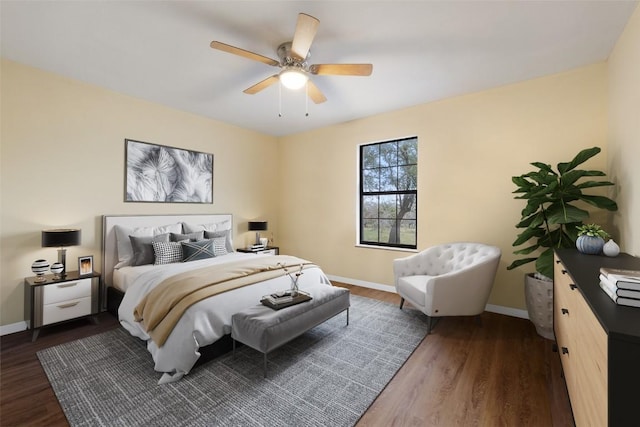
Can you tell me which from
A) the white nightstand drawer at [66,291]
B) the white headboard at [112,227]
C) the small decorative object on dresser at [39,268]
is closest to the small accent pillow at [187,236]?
the white headboard at [112,227]

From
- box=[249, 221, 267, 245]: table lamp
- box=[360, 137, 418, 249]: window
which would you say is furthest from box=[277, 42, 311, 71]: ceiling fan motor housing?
box=[249, 221, 267, 245]: table lamp

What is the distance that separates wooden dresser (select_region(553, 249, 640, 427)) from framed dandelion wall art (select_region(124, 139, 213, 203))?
436cm

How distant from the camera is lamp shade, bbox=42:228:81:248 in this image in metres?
2.68

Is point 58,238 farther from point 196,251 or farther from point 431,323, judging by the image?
point 431,323

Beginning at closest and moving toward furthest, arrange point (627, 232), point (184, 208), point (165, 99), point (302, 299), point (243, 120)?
→ point (627, 232) → point (302, 299) → point (165, 99) → point (184, 208) → point (243, 120)

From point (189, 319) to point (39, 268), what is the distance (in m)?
1.96

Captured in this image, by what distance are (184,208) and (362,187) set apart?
283cm

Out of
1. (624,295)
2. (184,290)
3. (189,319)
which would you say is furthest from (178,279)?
(624,295)

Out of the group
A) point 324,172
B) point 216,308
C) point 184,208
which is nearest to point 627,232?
point 216,308

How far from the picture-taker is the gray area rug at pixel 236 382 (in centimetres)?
165

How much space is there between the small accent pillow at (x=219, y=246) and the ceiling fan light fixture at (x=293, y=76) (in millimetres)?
2288

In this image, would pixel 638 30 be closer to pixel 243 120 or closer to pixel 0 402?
pixel 243 120

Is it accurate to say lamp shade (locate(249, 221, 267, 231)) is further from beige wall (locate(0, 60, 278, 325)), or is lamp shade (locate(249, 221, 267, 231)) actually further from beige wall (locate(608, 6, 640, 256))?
beige wall (locate(608, 6, 640, 256))

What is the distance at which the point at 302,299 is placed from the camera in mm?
2381
